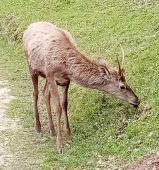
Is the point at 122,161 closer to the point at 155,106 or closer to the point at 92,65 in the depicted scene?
the point at 155,106

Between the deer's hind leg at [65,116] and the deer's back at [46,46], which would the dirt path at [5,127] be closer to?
the deer's hind leg at [65,116]

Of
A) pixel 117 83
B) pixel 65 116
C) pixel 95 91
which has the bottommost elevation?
pixel 95 91

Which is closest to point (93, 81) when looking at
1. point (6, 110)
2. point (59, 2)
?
point (6, 110)

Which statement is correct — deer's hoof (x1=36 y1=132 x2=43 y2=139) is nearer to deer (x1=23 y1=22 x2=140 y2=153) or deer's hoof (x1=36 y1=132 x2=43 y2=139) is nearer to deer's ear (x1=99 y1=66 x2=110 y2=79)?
deer (x1=23 y1=22 x2=140 y2=153)

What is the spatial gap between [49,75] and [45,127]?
5.07ft

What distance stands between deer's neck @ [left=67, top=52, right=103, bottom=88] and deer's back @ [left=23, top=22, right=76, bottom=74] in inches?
6.6

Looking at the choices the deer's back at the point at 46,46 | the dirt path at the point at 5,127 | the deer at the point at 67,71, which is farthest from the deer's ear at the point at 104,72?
the dirt path at the point at 5,127

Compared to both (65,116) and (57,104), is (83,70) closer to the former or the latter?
(57,104)

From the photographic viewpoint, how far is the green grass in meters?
8.66

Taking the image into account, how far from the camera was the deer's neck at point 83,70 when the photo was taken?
30.5 feet

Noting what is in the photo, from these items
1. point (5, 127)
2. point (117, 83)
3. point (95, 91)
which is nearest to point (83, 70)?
point (117, 83)

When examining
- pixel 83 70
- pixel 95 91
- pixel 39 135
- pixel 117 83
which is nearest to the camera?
pixel 117 83

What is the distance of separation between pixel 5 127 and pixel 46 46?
75.8 inches

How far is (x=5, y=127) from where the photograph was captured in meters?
10.6
